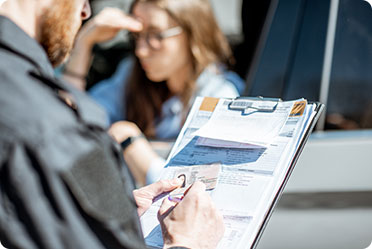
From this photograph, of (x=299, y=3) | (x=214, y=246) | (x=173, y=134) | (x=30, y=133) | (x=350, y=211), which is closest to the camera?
(x=30, y=133)

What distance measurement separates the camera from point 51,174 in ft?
2.75

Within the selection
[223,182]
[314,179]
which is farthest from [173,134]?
[223,182]

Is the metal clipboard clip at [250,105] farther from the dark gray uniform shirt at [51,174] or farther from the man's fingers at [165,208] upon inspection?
the dark gray uniform shirt at [51,174]

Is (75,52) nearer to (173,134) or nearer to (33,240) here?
(173,134)

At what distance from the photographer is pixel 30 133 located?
838 millimetres

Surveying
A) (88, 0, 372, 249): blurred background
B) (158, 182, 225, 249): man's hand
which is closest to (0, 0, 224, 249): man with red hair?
(158, 182, 225, 249): man's hand

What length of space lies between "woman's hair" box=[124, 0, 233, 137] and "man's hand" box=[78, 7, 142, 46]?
4.8 inches

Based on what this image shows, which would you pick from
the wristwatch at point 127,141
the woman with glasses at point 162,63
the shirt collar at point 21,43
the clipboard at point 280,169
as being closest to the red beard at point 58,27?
the shirt collar at point 21,43

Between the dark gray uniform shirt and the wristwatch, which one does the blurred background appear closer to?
the wristwatch

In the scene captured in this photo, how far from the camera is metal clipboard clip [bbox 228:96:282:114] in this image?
A: 4.30ft

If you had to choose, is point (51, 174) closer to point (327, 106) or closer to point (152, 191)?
point (152, 191)

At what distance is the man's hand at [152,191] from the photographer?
1283mm

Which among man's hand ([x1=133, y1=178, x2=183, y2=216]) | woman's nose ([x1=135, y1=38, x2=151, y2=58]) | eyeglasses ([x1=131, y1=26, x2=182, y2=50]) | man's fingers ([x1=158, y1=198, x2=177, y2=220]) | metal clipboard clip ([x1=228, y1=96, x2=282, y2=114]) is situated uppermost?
metal clipboard clip ([x1=228, y1=96, x2=282, y2=114])

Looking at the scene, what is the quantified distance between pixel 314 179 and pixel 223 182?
875 mm
